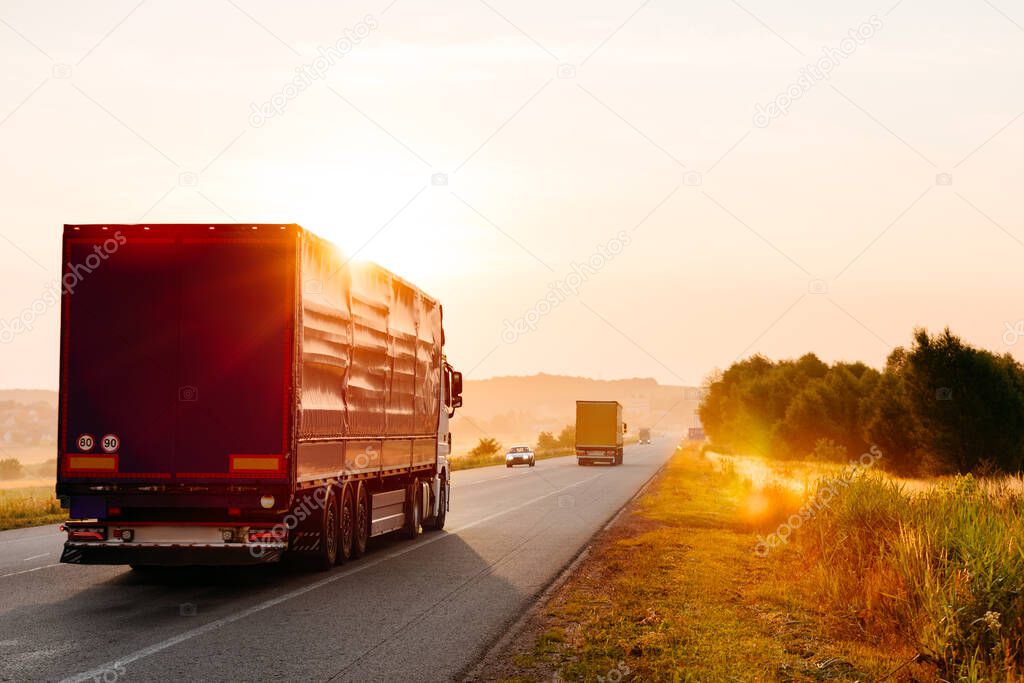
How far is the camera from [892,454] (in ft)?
166

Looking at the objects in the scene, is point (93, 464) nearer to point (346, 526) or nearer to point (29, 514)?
point (346, 526)

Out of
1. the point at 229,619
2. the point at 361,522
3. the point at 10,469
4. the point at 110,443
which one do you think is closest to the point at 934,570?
the point at 229,619

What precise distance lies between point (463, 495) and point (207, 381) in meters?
20.8

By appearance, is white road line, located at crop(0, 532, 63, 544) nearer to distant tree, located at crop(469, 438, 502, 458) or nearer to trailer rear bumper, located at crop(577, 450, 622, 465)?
trailer rear bumper, located at crop(577, 450, 622, 465)

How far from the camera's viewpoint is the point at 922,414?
43.9 metres

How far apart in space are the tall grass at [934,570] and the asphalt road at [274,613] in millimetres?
3485

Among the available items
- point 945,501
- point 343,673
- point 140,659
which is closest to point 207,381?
point 140,659

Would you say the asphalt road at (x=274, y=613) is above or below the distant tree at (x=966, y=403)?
below

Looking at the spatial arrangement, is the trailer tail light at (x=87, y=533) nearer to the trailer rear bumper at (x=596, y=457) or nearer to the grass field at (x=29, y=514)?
the grass field at (x=29, y=514)

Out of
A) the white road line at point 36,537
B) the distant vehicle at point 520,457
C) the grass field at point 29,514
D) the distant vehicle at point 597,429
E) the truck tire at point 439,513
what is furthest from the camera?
the distant vehicle at point 597,429

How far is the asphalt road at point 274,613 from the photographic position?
8109 mm

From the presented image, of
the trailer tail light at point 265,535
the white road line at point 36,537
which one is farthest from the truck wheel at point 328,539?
the white road line at point 36,537

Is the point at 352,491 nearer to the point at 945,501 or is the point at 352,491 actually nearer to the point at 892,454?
the point at 945,501

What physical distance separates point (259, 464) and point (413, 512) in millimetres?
7041
